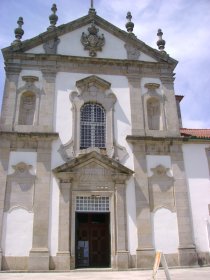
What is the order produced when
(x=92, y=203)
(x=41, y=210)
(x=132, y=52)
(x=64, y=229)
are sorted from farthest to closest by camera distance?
1. (x=132, y=52)
2. (x=92, y=203)
3. (x=41, y=210)
4. (x=64, y=229)

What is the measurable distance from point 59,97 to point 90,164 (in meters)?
3.85

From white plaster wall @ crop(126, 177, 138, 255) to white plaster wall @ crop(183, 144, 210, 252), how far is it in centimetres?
280

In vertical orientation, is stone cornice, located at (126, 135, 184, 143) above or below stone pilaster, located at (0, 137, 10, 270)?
above

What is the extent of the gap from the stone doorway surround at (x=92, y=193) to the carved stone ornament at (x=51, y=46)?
6.22 metres

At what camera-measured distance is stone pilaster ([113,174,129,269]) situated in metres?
13.7

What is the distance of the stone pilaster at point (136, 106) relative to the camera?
16267 mm

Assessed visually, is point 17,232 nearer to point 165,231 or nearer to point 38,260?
point 38,260

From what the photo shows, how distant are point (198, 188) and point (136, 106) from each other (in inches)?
200

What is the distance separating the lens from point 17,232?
44.7 ft

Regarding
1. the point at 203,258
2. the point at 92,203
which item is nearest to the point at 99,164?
the point at 92,203

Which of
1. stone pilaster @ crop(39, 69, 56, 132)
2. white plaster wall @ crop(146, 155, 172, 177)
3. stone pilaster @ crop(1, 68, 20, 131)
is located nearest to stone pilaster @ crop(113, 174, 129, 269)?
white plaster wall @ crop(146, 155, 172, 177)

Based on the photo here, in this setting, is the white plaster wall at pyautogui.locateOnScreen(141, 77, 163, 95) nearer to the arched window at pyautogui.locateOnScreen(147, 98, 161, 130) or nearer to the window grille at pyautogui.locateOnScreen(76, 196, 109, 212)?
the arched window at pyautogui.locateOnScreen(147, 98, 161, 130)

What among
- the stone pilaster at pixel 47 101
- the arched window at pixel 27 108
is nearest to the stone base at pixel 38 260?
the stone pilaster at pixel 47 101

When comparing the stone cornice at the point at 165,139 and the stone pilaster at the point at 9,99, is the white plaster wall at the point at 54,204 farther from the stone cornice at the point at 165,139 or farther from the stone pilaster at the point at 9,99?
the stone cornice at the point at 165,139
